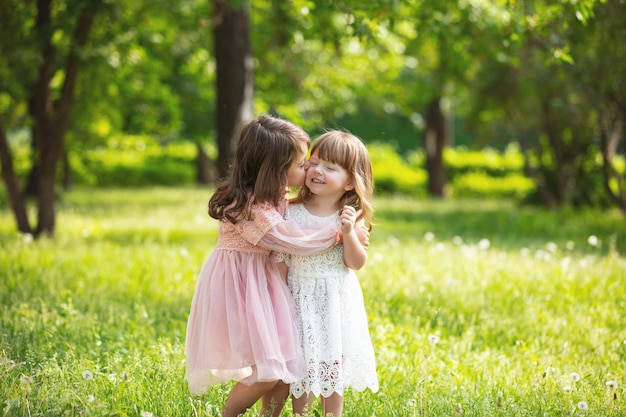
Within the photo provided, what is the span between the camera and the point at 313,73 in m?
19.2

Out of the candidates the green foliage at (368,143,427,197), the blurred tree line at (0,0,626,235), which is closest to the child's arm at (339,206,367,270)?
the blurred tree line at (0,0,626,235)

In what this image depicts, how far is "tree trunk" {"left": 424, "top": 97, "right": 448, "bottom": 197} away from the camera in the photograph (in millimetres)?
22938

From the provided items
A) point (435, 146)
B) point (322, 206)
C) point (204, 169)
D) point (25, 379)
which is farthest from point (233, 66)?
point (204, 169)

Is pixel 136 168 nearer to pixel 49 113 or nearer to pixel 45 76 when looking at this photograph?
pixel 45 76

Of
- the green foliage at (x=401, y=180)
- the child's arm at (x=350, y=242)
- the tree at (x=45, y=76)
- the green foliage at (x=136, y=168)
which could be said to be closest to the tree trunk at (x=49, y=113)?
the tree at (x=45, y=76)

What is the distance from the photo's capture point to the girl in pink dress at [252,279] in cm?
346

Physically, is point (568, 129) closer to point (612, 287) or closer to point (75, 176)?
point (612, 287)

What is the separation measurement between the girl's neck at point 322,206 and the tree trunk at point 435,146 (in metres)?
19.4

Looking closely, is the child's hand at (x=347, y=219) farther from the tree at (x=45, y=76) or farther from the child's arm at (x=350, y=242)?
the tree at (x=45, y=76)

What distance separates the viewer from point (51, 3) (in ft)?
32.4

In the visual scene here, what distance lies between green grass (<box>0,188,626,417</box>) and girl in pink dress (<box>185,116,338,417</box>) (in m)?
0.29

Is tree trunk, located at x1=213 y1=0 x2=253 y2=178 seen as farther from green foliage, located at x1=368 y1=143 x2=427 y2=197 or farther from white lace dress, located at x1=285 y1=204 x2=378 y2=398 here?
green foliage, located at x1=368 y1=143 x2=427 y2=197

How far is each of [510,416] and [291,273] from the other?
4.09ft

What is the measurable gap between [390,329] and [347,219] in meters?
1.91
